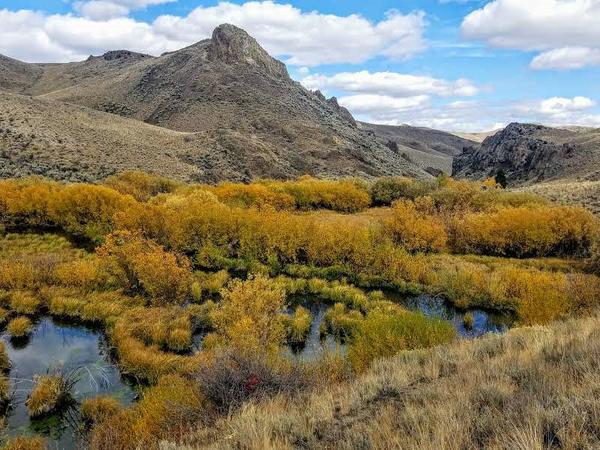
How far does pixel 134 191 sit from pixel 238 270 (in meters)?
19.8

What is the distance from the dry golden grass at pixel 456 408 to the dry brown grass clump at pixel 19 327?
13939 mm

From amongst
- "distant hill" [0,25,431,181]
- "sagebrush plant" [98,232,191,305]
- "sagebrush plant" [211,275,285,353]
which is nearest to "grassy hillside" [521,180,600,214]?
"distant hill" [0,25,431,181]

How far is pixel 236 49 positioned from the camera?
106 metres

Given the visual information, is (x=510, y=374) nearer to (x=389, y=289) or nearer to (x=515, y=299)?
(x=515, y=299)

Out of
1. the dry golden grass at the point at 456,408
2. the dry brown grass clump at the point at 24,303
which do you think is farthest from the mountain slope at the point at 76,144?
the dry golden grass at the point at 456,408

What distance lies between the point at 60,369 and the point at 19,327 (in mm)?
3853

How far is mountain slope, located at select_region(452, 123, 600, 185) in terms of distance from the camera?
73.2 m

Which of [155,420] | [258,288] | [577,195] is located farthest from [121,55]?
[155,420]

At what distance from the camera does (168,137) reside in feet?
226

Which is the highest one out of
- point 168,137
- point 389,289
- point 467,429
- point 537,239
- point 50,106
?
point 50,106

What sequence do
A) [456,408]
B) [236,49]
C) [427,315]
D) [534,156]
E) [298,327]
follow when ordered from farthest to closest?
[236,49]
[534,156]
[427,315]
[298,327]
[456,408]

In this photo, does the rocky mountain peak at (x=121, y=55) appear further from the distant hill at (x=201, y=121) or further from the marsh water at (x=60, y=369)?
the marsh water at (x=60, y=369)

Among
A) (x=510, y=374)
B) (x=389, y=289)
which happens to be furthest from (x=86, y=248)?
(x=510, y=374)

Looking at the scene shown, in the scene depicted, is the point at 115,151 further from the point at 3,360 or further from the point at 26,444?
the point at 26,444
